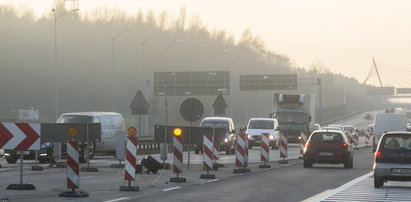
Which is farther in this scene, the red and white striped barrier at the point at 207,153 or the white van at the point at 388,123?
the white van at the point at 388,123

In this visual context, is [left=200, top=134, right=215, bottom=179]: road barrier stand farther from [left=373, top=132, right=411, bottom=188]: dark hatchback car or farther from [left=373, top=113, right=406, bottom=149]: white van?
[left=373, top=113, right=406, bottom=149]: white van

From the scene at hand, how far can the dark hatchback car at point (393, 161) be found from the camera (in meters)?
24.0

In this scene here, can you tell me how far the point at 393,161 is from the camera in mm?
24266

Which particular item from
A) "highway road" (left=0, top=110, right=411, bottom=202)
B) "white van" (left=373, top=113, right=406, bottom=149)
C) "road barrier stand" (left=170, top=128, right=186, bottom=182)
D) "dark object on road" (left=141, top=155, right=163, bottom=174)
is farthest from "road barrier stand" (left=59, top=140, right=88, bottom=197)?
"white van" (left=373, top=113, right=406, bottom=149)

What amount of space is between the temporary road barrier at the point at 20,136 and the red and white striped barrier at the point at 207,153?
7770mm

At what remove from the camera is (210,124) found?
5103 cm

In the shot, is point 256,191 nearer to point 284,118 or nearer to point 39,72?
point 284,118

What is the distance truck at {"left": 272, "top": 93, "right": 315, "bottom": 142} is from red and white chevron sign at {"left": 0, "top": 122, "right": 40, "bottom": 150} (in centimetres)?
4607

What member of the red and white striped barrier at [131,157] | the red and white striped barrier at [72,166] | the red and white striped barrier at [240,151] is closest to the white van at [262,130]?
the red and white striped barrier at [240,151]

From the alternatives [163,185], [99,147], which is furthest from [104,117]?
[163,185]

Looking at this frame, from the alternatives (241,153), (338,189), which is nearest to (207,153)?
(241,153)

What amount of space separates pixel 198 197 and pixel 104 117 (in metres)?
21.8

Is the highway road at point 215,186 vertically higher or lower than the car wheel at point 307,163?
higher

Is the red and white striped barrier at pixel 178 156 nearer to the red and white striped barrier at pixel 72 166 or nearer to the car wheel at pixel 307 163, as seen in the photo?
the red and white striped barrier at pixel 72 166
